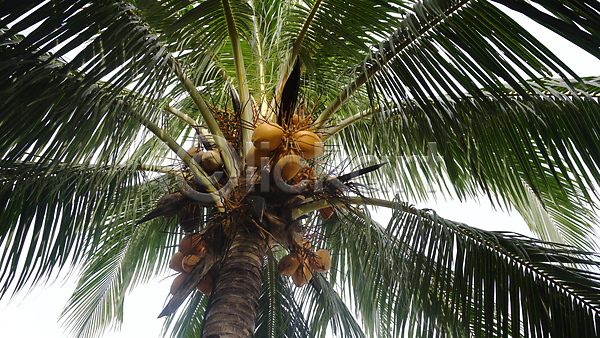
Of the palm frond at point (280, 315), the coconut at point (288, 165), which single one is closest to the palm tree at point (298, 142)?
the coconut at point (288, 165)

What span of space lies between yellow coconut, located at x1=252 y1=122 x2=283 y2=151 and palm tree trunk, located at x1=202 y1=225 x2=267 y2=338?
19.4 inches

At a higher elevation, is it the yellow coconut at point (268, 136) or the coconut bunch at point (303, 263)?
the yellow coconut at point (268, 136)

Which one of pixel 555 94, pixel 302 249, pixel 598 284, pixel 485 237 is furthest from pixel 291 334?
pixel 555 94

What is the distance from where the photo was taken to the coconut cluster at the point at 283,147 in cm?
249

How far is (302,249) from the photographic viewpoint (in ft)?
9.29

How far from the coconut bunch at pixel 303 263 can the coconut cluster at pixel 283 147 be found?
0.53 m

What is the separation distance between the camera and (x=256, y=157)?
8.57 ft

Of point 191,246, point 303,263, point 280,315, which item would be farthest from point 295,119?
point 280,315

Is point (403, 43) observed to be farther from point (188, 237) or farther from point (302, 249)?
point (188, 237)

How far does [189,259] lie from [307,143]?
96 cm

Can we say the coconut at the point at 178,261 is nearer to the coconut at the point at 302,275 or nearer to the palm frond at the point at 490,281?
the coconut at the point at 302,275

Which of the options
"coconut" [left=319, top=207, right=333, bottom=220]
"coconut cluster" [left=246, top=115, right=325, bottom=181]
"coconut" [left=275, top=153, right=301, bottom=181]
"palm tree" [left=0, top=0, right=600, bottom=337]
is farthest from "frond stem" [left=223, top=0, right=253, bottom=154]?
"coconut" [left=319, top=207, right=333, bottom=220]

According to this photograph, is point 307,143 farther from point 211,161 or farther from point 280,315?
point 280,315

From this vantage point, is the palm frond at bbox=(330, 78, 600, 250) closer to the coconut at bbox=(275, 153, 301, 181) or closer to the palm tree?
the palm tree
